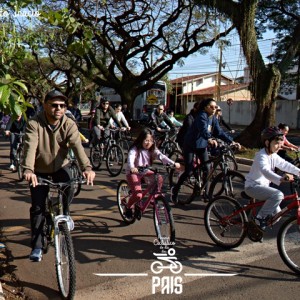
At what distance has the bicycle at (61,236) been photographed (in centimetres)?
363

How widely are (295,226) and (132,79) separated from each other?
22137mm

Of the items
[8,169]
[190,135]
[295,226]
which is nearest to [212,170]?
[190,135]

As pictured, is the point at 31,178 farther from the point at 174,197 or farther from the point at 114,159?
the point at 114,159

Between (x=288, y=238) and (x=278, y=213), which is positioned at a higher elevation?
(x=278, y=213)

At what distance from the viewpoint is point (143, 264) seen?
4617mm

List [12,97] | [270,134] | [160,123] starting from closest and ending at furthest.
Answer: [12,97] < [270,134] < [160,123]

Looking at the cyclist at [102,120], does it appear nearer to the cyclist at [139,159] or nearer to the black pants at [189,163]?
the black pants at [189,163]

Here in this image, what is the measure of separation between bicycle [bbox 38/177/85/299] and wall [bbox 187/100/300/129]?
21.4 m

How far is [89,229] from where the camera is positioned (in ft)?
19.2

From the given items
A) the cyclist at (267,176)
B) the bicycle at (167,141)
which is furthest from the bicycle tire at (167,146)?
the cyclist at (267,176)

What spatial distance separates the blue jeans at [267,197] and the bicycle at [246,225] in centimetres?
6

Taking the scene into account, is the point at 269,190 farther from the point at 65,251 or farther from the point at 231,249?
the point at 65,251

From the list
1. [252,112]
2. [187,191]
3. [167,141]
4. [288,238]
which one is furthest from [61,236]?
[252,112]

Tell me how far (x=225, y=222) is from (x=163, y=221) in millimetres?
763
